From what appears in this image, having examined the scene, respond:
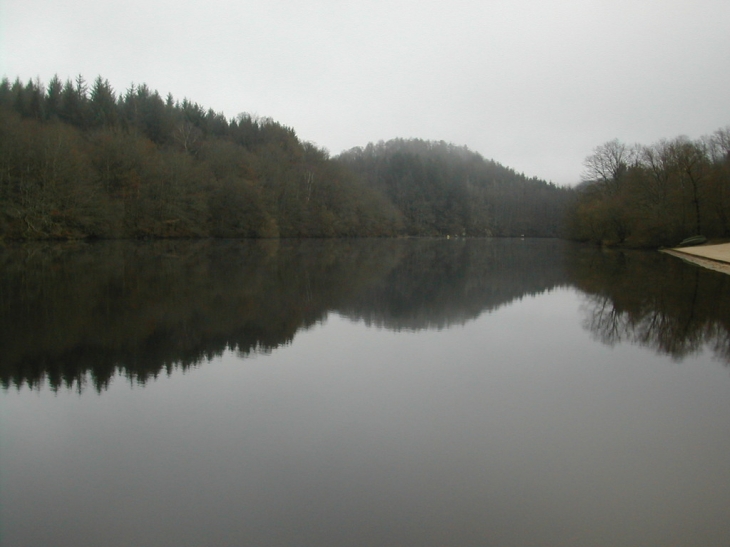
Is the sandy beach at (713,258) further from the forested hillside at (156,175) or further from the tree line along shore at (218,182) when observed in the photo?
the forested hillside at (156,175)

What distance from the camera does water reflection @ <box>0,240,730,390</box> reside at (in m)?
6.97

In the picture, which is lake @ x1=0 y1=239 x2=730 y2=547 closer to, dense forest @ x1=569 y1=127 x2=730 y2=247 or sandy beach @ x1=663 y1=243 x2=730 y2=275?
sandy beach @ x1=663 y1=243 x2=730 y2=275

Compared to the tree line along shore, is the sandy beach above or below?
below

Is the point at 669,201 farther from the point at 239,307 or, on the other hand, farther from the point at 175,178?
the point at 175,178

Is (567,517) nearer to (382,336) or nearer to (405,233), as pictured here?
(382,336)

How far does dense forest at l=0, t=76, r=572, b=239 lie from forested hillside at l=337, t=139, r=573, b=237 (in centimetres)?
41

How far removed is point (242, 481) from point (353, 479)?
2.53 feet

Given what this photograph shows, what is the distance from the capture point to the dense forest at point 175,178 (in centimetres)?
3472

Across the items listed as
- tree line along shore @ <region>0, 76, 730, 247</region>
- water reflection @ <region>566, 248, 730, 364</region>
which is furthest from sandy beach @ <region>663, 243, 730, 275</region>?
tree line along shore @ <region>0, 76, 730, 247</region>

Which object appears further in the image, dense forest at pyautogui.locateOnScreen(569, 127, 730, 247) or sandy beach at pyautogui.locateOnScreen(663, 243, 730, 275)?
dense forest at pyautogui.locateOnScreen(569, 127, 730, 247)

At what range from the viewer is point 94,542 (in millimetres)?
3008

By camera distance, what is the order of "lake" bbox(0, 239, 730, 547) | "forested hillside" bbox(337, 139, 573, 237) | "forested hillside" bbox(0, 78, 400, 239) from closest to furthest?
1. "lake" bbox(0, 239, 730, 547)
2. "forested hillside" bbox(0, 78, 400, 239)
3. "forested hillside" bbox(337, 139, 573, 237)

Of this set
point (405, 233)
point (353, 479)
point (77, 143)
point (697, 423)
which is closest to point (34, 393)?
point (353, 479)

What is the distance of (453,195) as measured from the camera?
10444cm
